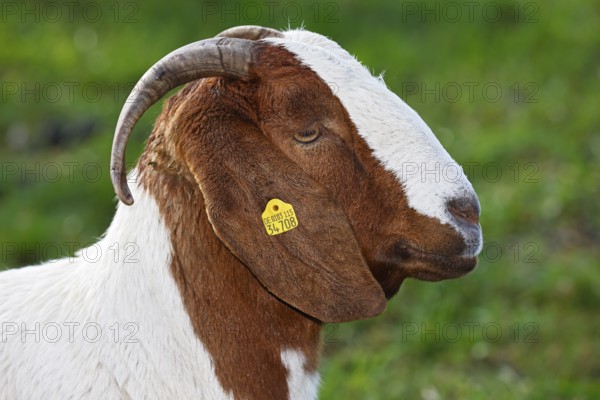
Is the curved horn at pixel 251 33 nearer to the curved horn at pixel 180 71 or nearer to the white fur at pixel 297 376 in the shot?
the curved horn at pixel 180 71

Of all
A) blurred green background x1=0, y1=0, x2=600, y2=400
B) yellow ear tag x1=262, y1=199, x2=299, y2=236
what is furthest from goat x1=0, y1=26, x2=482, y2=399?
blurred green background x1=0, y1=0, x2=600, y2=400

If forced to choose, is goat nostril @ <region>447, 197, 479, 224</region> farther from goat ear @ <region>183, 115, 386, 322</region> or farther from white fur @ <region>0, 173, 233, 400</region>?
white fur @ <region>0, 173, 233, 400</region>

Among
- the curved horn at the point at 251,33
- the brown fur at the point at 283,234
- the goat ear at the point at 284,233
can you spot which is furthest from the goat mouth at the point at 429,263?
the curved horn at the point at 251,33

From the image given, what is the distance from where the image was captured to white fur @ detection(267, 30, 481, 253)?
10.3ft

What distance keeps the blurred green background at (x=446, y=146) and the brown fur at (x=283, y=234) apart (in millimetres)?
2463

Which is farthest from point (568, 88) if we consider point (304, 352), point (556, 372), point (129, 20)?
point (304, 352)

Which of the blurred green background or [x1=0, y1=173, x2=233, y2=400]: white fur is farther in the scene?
the blurred green background

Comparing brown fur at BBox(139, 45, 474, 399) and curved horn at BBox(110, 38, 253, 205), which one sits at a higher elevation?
curved horn at BBox(110, 38, 253, 205)

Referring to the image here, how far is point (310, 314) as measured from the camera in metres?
3.17

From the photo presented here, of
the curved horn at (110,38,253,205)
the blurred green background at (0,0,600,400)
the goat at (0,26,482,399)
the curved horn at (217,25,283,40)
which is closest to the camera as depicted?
the curved horn at (110,38,253,205)

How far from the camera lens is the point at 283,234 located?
315cm

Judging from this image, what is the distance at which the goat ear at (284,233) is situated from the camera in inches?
122

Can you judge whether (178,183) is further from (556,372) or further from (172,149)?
(556,372)

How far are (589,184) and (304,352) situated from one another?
455 cm
